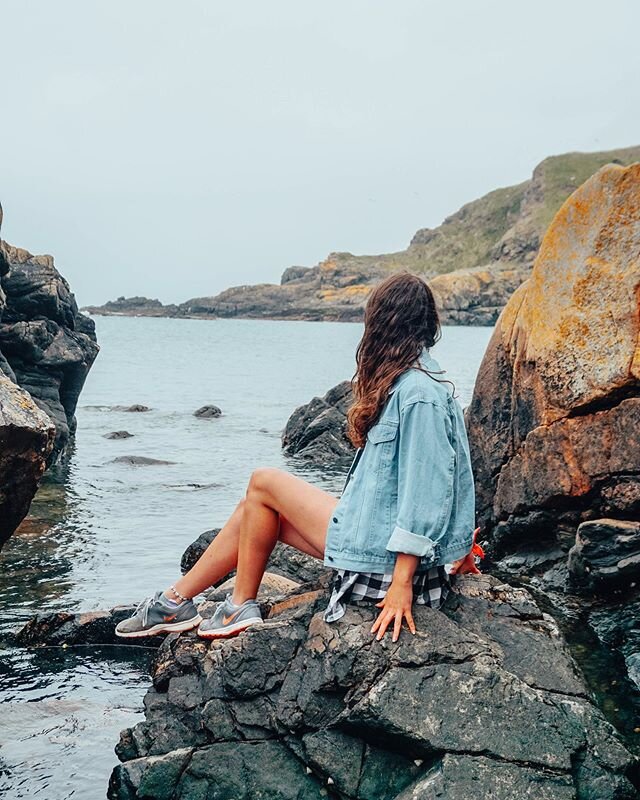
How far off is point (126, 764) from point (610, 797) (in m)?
3.09

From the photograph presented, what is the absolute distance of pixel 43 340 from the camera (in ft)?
79.0

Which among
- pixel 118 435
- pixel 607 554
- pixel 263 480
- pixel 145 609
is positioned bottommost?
pixel 118 435

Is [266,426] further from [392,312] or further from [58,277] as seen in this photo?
[392,312]

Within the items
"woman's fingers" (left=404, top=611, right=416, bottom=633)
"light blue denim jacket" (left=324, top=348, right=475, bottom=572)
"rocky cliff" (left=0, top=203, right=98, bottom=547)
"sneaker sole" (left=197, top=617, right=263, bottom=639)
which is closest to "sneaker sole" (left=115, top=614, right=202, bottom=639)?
"sneaker sole" (left=197, top=617, right=263, bottom=639)

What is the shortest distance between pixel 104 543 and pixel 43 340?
9.80 m

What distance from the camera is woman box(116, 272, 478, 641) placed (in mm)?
5695

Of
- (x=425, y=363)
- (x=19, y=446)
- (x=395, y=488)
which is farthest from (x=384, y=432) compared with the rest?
(x=19, y=446)

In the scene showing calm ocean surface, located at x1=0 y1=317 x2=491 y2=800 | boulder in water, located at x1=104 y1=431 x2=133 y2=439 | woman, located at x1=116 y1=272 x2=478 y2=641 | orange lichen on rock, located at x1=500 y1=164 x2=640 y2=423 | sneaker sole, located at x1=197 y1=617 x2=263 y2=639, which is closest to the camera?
woman, located at x1=116 y1=272 x2=478 y2=641

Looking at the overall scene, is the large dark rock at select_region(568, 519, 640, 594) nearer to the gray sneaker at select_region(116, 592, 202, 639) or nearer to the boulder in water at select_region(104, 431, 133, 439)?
the gray sneaker at select_region(116, 592, 202, 639)

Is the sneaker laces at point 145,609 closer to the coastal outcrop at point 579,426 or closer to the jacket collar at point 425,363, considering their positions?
the jacket collar at point 425,363

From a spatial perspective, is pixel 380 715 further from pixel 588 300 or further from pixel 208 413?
pixel 208 413

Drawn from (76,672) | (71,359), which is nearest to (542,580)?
(76,672)

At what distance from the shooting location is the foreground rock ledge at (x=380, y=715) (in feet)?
17.8

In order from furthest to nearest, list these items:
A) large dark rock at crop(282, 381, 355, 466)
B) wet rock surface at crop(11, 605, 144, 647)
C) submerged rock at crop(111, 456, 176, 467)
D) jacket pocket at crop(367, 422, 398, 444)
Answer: large dark rock at crop(282, 381, 355, 466) < submerged rock at crop(111, 456, 176, 467) < wet rock surface at crop(11, 605, 144, 647) < jacket pocket at crop(367, 422, 398, 444)
